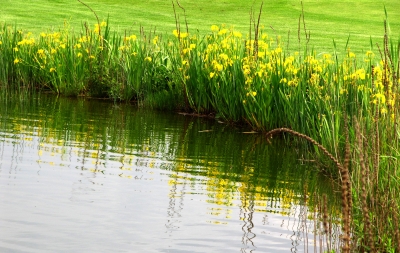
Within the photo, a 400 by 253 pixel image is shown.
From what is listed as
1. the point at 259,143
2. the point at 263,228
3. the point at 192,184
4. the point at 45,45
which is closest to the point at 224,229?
the point at 263,228

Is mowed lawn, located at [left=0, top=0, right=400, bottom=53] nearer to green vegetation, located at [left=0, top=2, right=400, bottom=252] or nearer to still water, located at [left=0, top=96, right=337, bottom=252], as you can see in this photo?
green vegetation, located at [left=0, top=2, right=400, bottom=252]

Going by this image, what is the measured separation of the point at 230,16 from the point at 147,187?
28160mm

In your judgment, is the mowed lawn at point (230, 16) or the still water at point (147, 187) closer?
the still water at point (147, 187)

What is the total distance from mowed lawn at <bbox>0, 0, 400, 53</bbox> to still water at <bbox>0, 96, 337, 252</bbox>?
44.8 feet

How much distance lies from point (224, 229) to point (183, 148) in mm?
3861

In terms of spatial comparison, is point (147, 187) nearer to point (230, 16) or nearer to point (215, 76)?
point (215, 76)

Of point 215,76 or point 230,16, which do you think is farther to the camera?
point 230,16

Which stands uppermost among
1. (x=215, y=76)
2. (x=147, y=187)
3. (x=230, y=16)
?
(x=230, y=16)

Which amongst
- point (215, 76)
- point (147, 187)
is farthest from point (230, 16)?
point (147, 187)

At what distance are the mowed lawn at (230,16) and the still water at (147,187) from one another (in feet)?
44.8

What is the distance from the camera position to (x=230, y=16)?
35.8m

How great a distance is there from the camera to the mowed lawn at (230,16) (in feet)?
94.0

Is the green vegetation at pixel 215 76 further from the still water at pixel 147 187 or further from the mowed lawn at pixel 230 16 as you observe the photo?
the mowed lawn at pixel 230 16

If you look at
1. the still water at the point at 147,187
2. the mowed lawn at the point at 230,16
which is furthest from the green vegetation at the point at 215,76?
the mowed lawn at the point at 230,16
